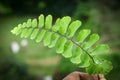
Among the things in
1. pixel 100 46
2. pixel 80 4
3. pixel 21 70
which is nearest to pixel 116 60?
pixel 100 46

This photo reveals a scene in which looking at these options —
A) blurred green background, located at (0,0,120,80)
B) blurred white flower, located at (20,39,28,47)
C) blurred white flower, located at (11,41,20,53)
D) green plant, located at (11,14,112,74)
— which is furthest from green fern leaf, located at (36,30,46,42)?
blurred white flower, located at (20,39,28,47)

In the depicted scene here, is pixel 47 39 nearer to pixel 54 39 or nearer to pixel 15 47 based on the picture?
pixel 54 39

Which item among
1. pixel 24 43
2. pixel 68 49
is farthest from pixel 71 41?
pixel 24 43

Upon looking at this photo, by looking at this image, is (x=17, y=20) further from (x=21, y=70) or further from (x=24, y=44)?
(x=21, y=70)

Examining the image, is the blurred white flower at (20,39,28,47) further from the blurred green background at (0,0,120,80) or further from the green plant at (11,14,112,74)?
the green plant at (11,14,112,74)

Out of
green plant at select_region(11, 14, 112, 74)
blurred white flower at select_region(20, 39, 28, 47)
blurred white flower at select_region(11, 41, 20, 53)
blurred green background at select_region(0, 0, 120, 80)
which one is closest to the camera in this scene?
green plant at select_region(11, 14, 112, 74)

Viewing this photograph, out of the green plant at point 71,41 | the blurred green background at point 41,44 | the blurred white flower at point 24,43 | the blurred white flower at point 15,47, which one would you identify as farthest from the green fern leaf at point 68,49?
the blurred white flower at point 24,43
